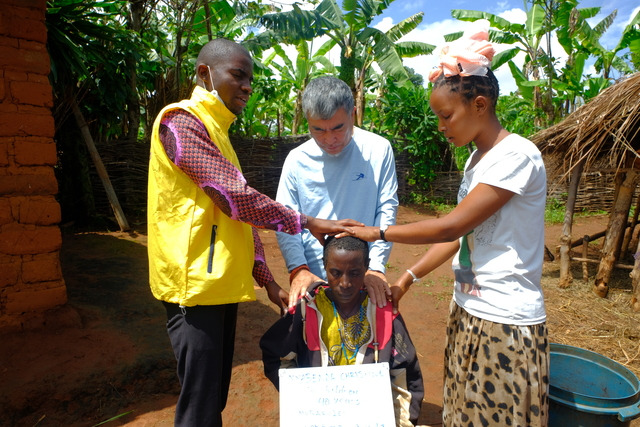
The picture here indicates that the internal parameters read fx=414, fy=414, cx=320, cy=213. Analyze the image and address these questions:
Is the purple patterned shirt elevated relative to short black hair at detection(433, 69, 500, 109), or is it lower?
lower

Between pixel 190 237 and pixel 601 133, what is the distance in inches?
207

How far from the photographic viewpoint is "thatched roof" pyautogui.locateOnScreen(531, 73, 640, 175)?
467 centimetres

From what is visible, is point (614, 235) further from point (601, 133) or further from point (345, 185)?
point (345, 185)

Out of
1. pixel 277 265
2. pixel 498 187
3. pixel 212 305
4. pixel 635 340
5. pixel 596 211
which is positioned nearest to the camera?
pixel 498 187

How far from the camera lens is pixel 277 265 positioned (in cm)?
649

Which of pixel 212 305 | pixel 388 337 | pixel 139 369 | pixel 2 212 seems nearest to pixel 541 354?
pixel 388 337

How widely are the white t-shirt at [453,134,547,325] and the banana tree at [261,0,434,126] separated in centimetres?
863

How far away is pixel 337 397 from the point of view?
151cm

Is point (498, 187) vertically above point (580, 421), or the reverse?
point (498, 187)

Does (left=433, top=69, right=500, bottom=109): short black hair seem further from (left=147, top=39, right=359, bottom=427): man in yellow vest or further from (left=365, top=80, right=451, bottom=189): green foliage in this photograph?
(left=365, top=80, right=451, bottom=189): green foliage

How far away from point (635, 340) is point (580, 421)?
11.0ft

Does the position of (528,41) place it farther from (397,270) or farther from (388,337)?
(388,337)

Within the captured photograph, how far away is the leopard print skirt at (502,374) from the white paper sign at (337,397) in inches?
14.9

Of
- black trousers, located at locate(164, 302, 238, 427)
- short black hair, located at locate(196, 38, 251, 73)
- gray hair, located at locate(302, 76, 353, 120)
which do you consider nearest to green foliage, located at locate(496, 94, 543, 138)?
gray hair, located at locate(302, 76, 353, 120)
